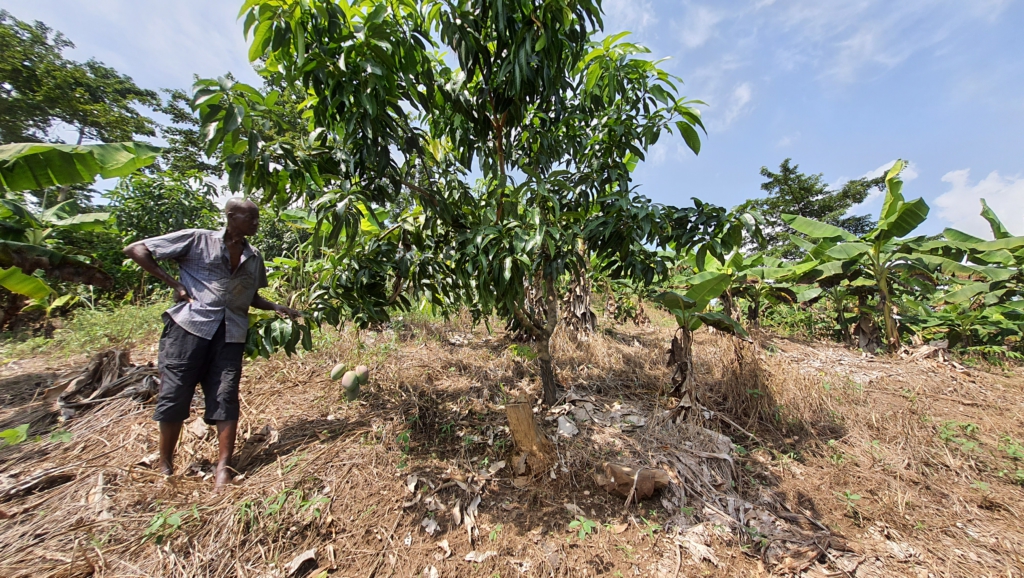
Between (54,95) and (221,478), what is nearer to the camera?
(221,478)

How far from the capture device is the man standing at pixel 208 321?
200 cm

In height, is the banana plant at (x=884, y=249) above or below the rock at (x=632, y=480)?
above

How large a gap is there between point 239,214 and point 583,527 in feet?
8.18

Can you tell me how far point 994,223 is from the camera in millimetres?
5820

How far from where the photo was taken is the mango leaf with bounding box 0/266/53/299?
9.02ft

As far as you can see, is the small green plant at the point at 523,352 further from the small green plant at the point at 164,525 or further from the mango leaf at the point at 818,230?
the mango leaf at the point at 818,230

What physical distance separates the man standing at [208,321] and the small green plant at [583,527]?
1908 mm

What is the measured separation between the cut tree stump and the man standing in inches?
56.5

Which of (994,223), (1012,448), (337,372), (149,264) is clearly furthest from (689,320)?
(994,223)

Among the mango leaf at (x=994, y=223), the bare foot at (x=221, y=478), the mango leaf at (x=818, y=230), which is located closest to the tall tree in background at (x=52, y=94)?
the bare foot at (x=221, y=478)

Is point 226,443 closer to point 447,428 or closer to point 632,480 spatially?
point 447,428

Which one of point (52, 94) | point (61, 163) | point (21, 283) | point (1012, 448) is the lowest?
point (1012, 448)

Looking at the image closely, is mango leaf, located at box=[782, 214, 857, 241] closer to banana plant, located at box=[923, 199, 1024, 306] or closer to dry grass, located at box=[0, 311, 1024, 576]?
banana plant, located at box=[923, 199, 1024, 306]

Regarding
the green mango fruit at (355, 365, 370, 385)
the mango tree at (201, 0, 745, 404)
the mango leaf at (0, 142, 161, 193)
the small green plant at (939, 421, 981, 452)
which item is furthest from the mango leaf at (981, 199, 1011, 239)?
the mango leaf at (0, 142, 161, 193)
